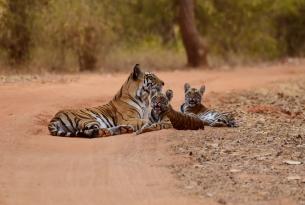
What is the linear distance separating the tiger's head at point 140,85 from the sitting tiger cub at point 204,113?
484mm

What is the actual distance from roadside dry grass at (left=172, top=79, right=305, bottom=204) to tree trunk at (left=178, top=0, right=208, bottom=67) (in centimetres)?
1346

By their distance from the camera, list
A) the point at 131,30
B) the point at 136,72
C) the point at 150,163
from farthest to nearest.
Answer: the point at 131,30, the point at 136,72, the point at 150,163

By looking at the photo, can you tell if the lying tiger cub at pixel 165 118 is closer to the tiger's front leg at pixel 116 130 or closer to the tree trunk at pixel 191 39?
the tiger's front leg at pixel 116 130

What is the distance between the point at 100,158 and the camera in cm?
947

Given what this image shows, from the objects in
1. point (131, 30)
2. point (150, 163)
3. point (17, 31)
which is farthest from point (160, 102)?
point (131, 30)

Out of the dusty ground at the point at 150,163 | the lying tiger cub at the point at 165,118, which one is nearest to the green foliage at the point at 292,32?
the dusty ground at the point at 150,163

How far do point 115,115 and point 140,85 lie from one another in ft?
2.47

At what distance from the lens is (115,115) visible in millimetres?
12375

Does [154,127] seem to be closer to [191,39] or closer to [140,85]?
[140,85]

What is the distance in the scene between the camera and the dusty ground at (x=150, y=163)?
7.59 metres

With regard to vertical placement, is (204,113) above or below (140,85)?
below

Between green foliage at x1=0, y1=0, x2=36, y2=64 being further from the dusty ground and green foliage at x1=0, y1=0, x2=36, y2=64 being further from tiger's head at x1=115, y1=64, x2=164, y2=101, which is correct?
tiger's head at x1=115, y1=64, x2=164, y2=101

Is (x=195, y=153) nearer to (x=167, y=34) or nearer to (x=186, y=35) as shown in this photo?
(x=186, y=35)

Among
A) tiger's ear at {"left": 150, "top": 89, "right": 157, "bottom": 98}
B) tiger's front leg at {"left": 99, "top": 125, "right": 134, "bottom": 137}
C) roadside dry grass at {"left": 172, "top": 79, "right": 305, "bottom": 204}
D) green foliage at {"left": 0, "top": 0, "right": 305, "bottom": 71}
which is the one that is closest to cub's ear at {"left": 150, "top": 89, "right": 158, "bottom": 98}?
tiger's ear at {"left": 150, "top": 89, "right": 157, "bottom": 98}
